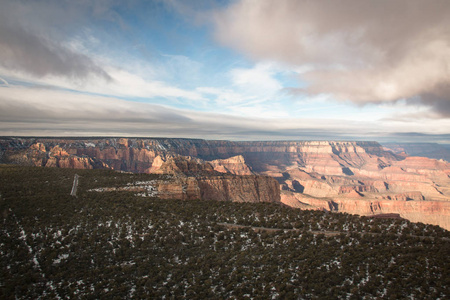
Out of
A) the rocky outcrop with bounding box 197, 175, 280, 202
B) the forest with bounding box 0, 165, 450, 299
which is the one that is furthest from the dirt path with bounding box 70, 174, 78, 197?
the rocky outcrop with bounding box 197, 175, 280, 202

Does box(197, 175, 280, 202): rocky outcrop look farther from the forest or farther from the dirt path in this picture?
the forest

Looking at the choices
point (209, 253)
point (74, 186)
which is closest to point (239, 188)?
point (74, 186)

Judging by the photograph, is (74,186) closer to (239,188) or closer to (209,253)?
(209,253)

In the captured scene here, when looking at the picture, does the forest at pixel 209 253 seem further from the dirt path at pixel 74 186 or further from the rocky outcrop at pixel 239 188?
the rocky outcrop at pixel 239 188

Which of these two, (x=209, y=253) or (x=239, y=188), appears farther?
(x=239, y=188)

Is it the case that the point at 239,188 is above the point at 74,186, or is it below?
below

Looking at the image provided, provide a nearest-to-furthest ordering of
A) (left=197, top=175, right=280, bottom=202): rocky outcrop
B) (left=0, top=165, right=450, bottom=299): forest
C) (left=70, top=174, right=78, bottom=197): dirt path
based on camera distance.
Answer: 1. (left=0, top=165, right=450, bottom=299): forest
2. (left=70, top=174, right=78, bottom=197): dirt path
3. (left=197, top=175, right=280, bottom=202): rocky outcrop

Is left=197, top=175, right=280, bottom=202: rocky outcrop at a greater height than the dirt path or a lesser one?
lesser

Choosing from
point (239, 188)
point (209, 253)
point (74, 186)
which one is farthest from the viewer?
point (239, 188)

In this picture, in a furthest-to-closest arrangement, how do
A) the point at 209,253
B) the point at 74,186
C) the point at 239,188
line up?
the point at 239,188, the point at 74,186, the point at 209,253

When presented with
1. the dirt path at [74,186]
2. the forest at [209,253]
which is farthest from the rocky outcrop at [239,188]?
the forest at [209,253]
